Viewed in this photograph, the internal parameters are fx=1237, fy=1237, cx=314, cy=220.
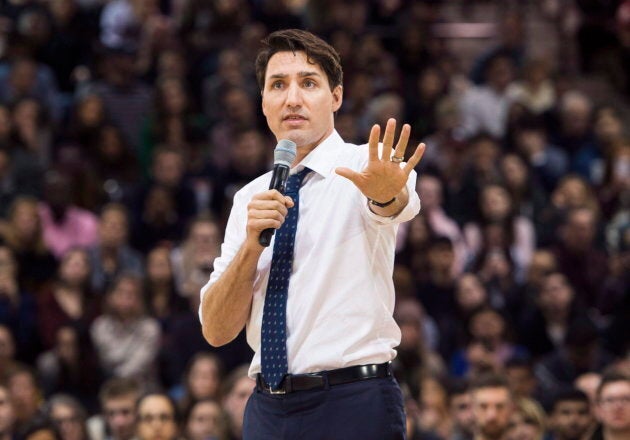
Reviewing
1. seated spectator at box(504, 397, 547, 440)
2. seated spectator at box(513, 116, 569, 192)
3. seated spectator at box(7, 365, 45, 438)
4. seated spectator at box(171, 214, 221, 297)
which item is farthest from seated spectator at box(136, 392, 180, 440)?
seated spectator at box(513, 116, 569, 192)

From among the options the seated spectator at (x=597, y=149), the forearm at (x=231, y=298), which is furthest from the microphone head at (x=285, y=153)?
the seated spectator at (x=597, y=149)

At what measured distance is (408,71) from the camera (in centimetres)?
1134

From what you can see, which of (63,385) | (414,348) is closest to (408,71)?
(414,348)

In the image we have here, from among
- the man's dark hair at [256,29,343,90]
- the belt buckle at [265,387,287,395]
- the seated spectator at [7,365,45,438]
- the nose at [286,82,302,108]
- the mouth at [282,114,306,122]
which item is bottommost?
the seated spectator at [7,365,45,438]

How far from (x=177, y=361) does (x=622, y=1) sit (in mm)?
6690

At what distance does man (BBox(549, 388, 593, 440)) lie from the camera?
22.2 ft

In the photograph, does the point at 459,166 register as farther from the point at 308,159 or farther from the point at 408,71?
the point at 308,159

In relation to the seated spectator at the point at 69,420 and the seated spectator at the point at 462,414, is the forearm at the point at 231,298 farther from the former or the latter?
the seated spectator at the point at 462,414

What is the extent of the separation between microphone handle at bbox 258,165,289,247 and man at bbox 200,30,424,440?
3 cm

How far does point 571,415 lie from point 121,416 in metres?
2.48

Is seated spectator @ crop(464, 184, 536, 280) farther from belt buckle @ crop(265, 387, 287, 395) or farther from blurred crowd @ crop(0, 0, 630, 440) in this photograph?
belt buckle @ crop(265, 387, 287, 395)

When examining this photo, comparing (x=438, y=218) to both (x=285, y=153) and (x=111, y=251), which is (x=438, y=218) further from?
(x=285, y=153)

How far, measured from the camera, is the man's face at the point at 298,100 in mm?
3283

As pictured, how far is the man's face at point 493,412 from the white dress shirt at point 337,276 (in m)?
3.20
